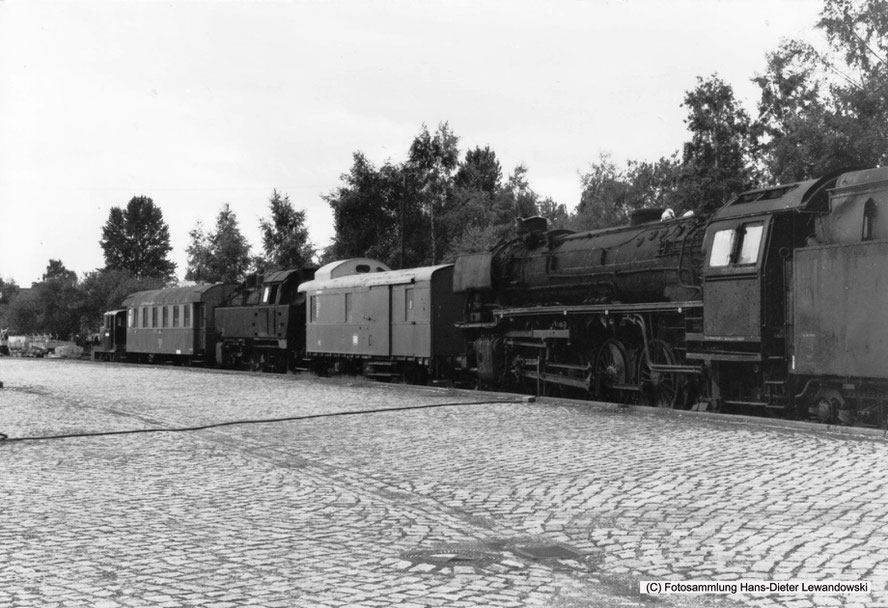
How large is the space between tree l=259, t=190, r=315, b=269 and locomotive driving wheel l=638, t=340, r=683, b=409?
174 ft

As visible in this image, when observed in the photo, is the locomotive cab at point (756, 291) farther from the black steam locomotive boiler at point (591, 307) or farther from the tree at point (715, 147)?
the tree at point (715, 147)

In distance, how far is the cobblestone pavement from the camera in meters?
4.98

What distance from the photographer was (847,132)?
35.0m

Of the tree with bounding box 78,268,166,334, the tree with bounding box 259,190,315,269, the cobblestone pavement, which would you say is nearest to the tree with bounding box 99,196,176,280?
the tree with bounding box 78,268,166,334

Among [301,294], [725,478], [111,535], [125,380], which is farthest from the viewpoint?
[301,294]

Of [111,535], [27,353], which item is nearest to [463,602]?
[111,535]

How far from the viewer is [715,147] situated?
45.6 metres

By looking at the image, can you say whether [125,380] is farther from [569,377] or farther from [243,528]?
[243,528]

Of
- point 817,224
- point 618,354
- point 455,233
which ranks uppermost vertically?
point 455,233

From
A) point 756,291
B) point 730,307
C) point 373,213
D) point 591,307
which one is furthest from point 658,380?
point 373,213

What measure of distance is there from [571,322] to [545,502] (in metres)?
9.81

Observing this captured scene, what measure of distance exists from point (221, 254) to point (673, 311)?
7204cm

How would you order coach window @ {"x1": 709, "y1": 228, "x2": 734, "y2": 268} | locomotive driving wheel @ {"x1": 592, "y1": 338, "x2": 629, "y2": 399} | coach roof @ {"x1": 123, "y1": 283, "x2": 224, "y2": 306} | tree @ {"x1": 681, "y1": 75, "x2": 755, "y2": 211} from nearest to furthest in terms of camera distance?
coach window @ {"x1": 709, "y1": 228, "x2": 734, "y2": 268}
locomotive driving wheel @ {"x1": 592, "y1": 338, "x2": 629, "y2": 399}
coach roof @ {"x1": 123, "y1": 283, "x2": 224, "y2": 306}
tree @ {"x1": 681, "y1": 75, "x2": 755, "y2": 211}

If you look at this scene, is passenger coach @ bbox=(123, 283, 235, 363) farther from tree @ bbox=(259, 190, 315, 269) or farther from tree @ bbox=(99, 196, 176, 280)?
tree @ bbox=(99, 196, 176, 280)
